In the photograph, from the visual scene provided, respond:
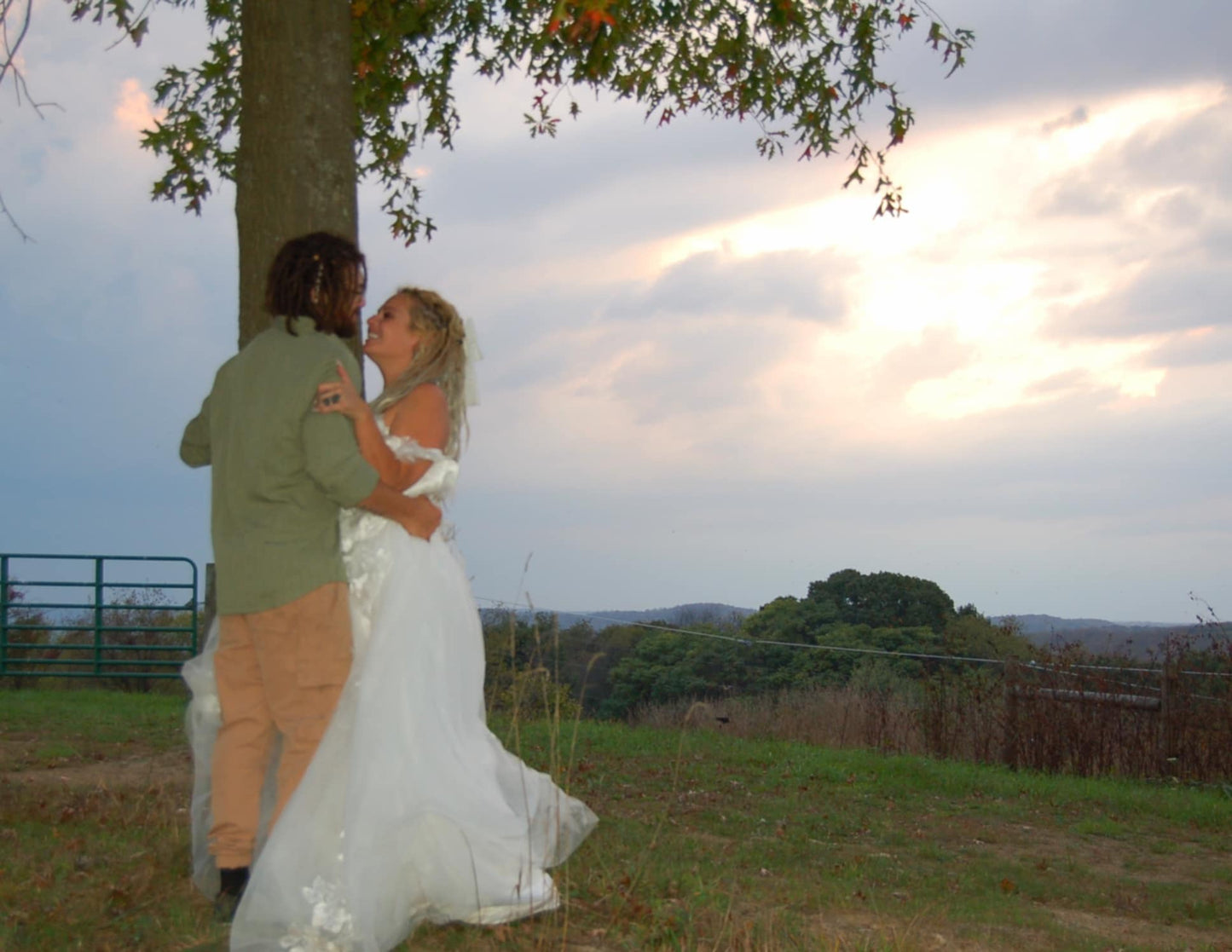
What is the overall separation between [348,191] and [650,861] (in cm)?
363

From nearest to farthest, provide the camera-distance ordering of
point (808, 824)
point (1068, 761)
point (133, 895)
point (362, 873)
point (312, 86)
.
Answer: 1. point (362, 873)
2. point (133, 895)
3. point (312, 86)
4. point (808, 824)
5. point (1068, 761)

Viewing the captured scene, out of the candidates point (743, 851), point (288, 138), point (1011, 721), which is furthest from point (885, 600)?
point (288, 138)

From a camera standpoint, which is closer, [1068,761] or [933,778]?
[933,778]

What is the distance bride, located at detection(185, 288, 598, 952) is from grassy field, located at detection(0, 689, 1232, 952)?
10.2 inches

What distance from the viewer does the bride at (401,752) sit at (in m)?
3.77

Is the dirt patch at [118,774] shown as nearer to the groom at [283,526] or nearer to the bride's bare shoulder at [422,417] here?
the groom at [283,526]

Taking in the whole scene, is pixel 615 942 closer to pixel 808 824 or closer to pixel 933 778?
pixel 808 824

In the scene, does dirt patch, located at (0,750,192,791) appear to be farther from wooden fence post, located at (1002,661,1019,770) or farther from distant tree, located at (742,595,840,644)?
distant tree, located at (742,595,840,644)

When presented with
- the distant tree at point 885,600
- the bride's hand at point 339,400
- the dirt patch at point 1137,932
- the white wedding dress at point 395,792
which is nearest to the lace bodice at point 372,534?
the white wedding dress at point 395,792

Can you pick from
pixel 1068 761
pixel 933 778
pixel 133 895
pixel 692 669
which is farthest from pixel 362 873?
pixel 692 669

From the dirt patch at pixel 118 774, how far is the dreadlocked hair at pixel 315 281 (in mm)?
4611

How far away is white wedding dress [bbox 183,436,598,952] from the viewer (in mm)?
3771

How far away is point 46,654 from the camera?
59.4 feet

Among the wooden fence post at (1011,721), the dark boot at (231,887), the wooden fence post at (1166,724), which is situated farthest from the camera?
the wooden fence post at (1011,721)
